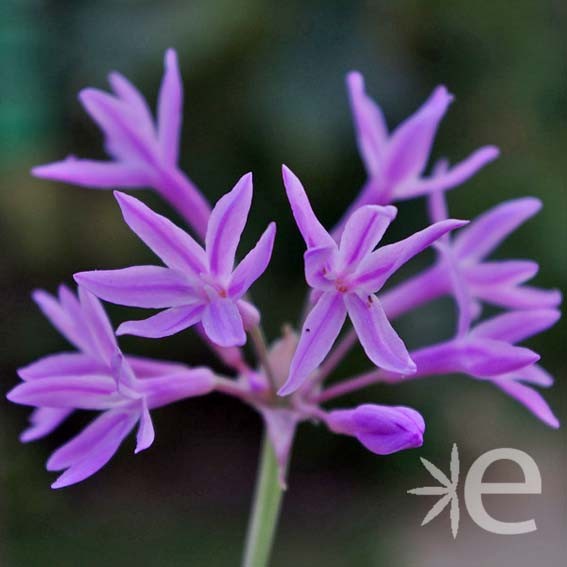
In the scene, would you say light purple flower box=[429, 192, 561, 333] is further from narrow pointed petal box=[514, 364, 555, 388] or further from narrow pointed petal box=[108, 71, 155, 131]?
narrow pointed petal box=[108, 71, 155, 131]

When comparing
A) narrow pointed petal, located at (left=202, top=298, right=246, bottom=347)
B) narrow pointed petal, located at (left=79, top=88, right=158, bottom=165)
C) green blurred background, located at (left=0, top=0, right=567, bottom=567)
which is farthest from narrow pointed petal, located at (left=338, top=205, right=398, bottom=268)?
green blurred background, located at (left=0, top=0, right=567, bottom=567)

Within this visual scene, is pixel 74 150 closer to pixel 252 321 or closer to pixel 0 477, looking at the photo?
pixel 0 477

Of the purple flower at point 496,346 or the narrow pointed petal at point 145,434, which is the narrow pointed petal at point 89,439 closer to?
the narrow pointed petal at point 145,434

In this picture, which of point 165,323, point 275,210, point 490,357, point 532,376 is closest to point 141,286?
point 165,323

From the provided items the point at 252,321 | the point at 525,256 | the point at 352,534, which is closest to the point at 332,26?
the point at 525,256

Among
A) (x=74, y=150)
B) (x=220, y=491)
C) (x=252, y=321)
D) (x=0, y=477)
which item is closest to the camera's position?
(x=252, y=321)

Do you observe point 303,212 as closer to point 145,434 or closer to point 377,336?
point 377,336

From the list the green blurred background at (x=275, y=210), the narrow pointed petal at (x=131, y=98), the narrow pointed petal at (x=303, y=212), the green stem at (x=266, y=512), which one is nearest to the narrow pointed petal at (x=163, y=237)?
the narrow pointed petal at (x=303, y=212)
